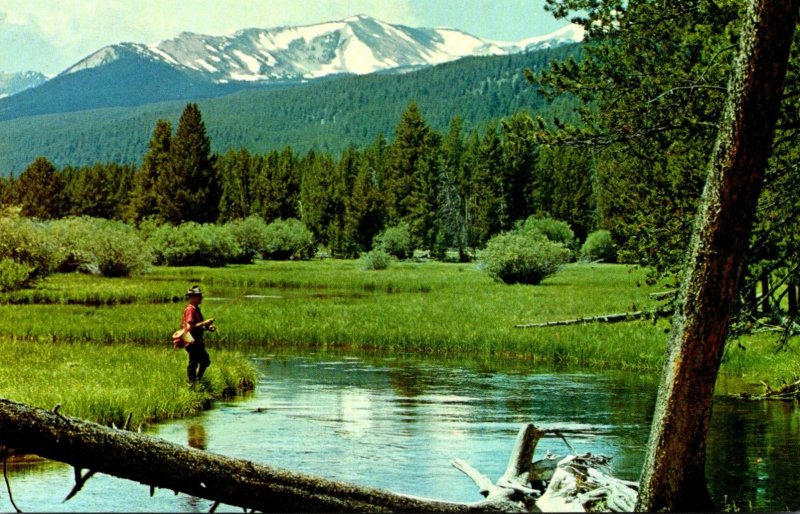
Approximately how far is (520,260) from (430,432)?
139 ft

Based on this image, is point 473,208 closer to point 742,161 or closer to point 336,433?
point 336,433

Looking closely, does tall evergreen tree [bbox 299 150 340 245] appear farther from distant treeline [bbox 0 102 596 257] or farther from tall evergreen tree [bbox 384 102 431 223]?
tall evergreen tree [bbox 384 102 431 223]

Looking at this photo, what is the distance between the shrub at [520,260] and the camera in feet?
198

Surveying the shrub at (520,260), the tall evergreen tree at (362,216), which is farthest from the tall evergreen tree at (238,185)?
the shrub at (520,260)

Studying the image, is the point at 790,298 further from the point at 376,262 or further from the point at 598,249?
the point at 598,249

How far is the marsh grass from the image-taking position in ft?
56.2

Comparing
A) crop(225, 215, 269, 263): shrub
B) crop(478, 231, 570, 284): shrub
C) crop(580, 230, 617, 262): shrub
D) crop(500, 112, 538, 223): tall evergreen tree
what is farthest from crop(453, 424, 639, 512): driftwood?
crop(500, 112, 538, 223): tall evergreen tree

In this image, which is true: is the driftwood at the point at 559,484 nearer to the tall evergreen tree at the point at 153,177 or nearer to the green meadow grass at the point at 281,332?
the green meadow grass at the point at 281,332

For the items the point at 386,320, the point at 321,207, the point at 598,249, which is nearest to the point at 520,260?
the point at 386,320

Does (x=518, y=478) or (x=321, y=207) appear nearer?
(x=518, y=478)

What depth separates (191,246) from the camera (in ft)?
272

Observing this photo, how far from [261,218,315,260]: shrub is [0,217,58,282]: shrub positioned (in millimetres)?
55066

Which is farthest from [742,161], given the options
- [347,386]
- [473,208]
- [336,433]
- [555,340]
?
[473,208]

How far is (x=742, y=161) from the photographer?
33.2 ft
